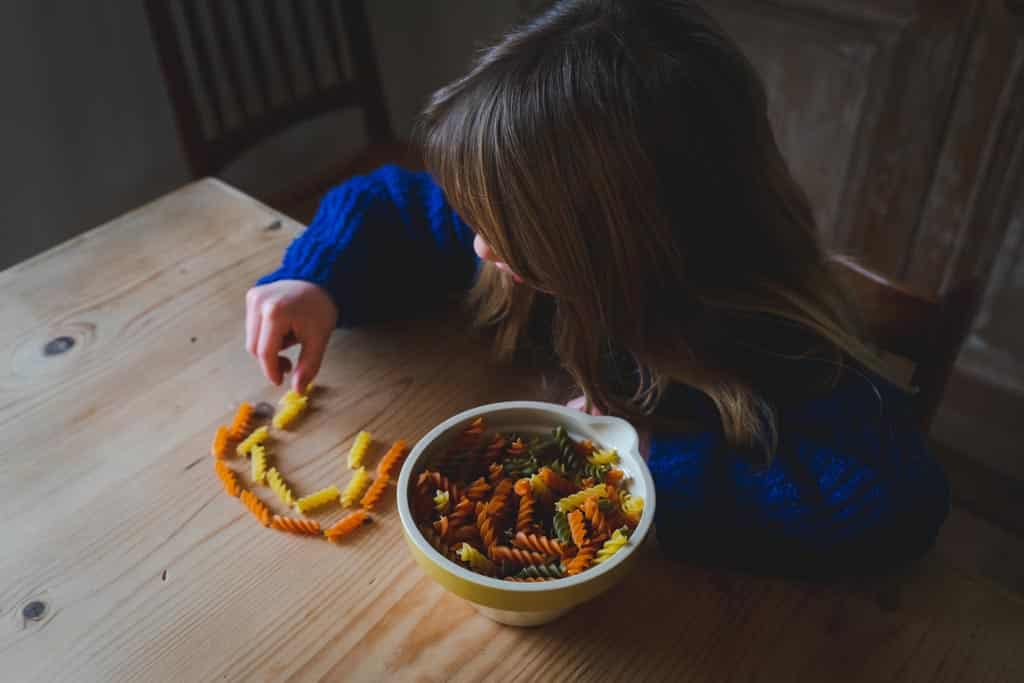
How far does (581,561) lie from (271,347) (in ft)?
1.24

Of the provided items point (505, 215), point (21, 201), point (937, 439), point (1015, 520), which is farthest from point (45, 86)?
point (1015, 520)

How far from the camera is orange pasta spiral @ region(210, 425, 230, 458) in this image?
732 mm

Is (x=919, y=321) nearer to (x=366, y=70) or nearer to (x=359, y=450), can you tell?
(x=359, y=450)

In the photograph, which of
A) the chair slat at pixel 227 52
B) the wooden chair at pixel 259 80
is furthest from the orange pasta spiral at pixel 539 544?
the chair slat at pixel 227 52

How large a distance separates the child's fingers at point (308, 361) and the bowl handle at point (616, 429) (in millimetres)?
291

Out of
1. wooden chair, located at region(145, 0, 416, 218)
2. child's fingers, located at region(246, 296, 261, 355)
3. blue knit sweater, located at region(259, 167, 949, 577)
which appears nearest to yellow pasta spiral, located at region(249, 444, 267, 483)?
child's fingers, located at region(246, 296, 261, 355)

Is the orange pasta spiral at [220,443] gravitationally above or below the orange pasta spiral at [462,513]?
below

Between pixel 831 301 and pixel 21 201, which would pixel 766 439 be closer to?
pixel 831 301

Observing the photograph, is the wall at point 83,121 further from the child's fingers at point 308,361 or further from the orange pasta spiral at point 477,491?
the orange pasta spiral at point 477,491

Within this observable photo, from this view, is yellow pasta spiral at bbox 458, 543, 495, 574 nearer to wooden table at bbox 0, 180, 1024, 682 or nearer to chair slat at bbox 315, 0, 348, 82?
wooden table at bbox 0, 180, 1024, 682

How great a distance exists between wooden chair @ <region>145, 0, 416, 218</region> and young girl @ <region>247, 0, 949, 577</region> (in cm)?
82

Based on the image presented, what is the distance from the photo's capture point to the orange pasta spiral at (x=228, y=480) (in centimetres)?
70

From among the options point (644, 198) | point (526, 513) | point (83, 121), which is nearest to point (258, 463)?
point (526, 513)

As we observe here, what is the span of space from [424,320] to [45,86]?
1201 mm
